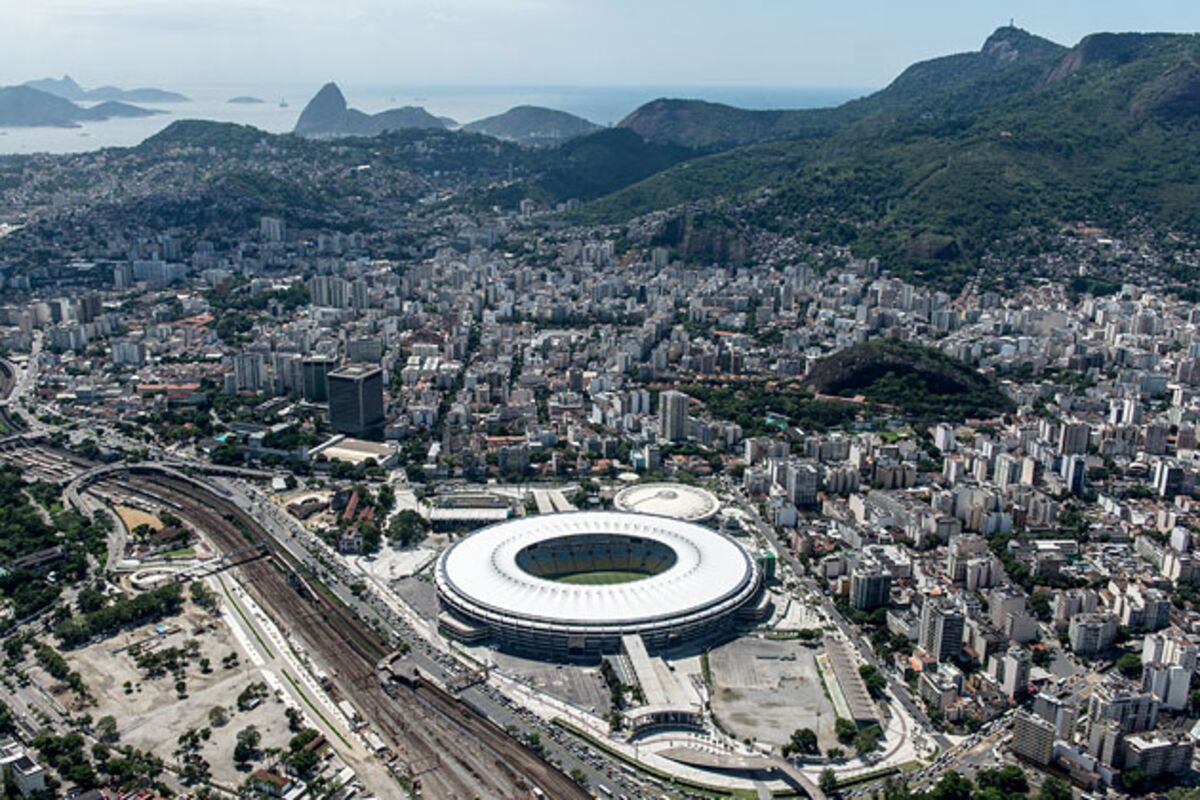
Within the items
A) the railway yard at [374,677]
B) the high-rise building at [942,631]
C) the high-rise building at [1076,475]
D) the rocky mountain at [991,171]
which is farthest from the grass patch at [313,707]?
the rocky mountain at [991,171]

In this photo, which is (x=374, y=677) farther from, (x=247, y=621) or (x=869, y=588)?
(x=869, y=588)

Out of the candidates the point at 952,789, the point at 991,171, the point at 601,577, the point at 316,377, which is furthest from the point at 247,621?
the point at 991,171

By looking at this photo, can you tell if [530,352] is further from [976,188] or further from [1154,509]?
[976,188]

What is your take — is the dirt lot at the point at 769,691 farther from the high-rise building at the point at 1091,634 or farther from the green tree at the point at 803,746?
the high-rise building at the point at 1091,634

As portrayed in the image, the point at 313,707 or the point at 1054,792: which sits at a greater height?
the point at 1054,792

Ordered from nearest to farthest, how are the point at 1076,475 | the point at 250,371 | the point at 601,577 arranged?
the point at 601,577 < the point at 1076,475 < the point at 250,371

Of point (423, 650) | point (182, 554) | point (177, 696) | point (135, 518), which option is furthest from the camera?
point (135, 518)
